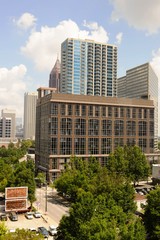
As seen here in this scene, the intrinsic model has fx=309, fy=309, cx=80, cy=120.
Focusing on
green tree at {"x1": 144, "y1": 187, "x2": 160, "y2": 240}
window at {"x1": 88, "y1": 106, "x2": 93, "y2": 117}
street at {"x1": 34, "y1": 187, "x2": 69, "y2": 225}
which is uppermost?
window at {"x1": 88, "y1": 106, "x2": 93, "y2": 117}

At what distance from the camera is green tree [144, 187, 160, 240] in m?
45.3

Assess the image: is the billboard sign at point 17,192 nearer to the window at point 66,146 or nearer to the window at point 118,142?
the window at point 66,146

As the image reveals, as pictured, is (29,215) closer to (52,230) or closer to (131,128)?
(52,230)

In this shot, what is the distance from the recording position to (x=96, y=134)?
110562 mm

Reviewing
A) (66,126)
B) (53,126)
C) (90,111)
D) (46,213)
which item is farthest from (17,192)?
(90,111)

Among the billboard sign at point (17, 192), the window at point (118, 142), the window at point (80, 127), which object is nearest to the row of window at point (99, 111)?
the window at point (80, 127)

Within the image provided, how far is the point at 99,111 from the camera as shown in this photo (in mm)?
110812

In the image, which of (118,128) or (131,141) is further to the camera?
(131,141)

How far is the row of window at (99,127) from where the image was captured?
344ft

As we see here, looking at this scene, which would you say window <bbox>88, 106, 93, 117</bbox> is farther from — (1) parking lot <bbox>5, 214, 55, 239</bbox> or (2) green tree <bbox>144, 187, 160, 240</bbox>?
(2) green tree <bbox>144, 187, 160, 240</bbox>

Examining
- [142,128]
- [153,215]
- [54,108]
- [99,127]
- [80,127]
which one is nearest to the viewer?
[153,215]

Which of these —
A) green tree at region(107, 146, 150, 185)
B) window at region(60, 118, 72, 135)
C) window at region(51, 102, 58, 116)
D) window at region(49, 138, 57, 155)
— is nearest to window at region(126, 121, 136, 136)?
green tree at region(107, 146, 150, 185)

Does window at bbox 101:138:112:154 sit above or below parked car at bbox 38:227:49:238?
above

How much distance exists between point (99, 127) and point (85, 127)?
222 inches
